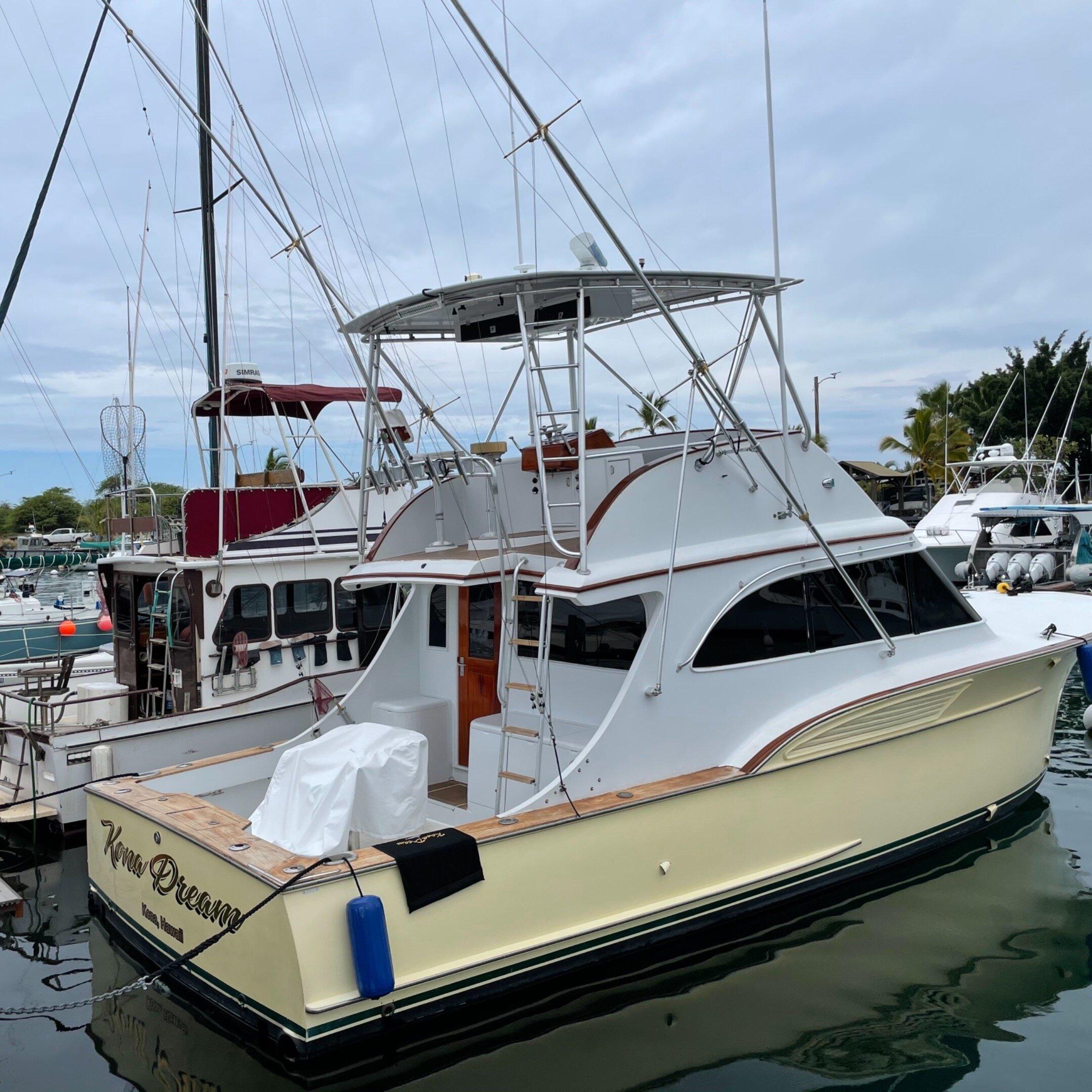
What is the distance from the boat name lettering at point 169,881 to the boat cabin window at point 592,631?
8.14 feet

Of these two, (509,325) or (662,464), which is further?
(509,325)

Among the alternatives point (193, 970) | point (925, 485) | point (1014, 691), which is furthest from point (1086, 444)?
point (193, 970)

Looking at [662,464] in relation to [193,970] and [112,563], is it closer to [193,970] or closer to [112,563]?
[193,970]

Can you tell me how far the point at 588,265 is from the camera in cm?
598

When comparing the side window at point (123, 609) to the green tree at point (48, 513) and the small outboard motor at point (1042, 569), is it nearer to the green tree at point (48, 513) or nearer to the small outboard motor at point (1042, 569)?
the small outboard motor at point (1042, 569)

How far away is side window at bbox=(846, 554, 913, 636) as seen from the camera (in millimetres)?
6898

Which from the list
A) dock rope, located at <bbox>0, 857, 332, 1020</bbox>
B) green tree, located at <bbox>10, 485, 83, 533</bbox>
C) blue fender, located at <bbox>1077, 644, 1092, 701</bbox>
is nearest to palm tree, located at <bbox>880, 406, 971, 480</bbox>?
blue fender, located at <bbox>1077, 644, 1092, 701</bbox>

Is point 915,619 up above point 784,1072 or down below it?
above

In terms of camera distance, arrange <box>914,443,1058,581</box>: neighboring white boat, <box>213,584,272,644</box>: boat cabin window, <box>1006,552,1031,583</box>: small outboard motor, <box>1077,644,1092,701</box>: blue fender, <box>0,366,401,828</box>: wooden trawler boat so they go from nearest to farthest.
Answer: <box>1077,644,1092,701</box>: blue fender < <box>0,366,401,828</box>: wooden trawler boat < <box>213,584,272,644</box>: boat cabin window < <box>1006,552,1031,583</box>: small outboard motor < <box>914,443,1058,581</box>: neighboring white boat

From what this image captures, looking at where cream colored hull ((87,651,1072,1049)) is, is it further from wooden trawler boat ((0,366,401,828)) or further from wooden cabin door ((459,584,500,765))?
wooden trawler boat ((0,366,401,828))

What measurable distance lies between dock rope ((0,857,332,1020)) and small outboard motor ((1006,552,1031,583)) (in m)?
20.0

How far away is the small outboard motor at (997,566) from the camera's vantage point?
22250 millimetres

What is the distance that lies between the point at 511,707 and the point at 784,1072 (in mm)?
2834

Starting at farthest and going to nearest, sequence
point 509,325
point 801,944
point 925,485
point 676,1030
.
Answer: point 925,485 < point 509,325 < point 801,944 < point 676,1030
